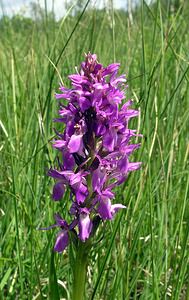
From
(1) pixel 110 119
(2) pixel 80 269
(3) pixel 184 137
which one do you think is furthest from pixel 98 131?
(3) pixel 184 137

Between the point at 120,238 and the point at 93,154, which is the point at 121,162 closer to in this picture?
the point at 93,154

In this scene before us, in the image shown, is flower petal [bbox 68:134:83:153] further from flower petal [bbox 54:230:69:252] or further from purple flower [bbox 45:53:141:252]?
flower petal [bbox 54:230:69:252]

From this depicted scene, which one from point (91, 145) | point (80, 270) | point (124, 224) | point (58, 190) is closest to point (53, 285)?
point (80, 270)

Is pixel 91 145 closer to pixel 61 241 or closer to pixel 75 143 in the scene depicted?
pixel 75 143


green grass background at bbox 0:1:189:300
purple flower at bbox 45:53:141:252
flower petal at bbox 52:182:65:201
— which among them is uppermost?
purple flower at bbox 45:53:141:252

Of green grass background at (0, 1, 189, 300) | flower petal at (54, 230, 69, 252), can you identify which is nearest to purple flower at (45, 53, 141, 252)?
flower petal at (54, 230, 69, 252)

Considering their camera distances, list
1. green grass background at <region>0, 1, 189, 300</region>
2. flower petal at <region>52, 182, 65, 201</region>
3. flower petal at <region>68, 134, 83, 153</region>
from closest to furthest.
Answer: flower petal at <region>68, 134, 83, 153</region>, flower petal at <region>52, 182, 65, 201</region>, green grass background at <region>0, 1, 189, 300</region>

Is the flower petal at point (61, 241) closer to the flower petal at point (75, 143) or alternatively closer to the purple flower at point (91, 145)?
the purple flower at point (91, 145)
